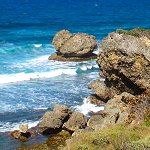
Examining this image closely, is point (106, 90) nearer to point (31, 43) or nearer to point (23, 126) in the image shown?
point (23, 126)

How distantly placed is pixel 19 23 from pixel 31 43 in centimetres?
2573

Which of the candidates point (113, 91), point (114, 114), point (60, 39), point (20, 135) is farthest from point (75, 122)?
point (60, 39)

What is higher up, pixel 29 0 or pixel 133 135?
pixel 133 135

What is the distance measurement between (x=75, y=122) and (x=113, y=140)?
588 inches

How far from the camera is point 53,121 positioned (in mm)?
40500

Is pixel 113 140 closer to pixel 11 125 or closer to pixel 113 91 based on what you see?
pixel 11 125

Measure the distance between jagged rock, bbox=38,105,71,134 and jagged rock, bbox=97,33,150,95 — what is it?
652 centimetres

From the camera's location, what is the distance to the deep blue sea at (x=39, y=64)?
153 ft

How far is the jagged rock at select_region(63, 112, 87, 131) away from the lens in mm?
39875

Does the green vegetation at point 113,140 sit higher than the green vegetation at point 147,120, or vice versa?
the green vegetation at point 113,140

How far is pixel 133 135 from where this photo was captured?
26109mm

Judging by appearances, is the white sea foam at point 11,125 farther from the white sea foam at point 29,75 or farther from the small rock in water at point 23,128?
the white sea foam at point 29,75

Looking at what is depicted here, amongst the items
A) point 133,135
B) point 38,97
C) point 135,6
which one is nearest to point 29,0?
point 135,6

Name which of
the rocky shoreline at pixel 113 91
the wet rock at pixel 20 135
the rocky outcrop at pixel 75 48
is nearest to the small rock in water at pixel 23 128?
the rocky shoreline at pixel 113 91
